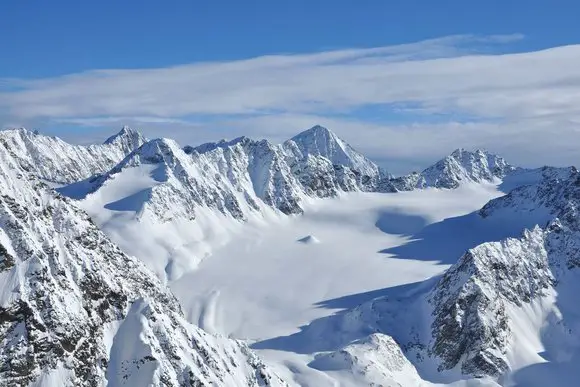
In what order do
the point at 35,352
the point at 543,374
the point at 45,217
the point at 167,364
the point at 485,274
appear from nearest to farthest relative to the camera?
the point at 35,352
the point at 167,364
the point at 45,217
the point at 543,374
the point at 485,274

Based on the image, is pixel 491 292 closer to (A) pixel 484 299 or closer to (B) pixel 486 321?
(A) pixel 484 299

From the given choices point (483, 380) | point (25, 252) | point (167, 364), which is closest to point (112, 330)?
point (167, 364)

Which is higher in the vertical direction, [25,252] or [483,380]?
[25,252]

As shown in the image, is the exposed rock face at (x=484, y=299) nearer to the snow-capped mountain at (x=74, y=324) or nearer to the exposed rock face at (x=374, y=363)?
the exposed rock face at (x=374, y=363)

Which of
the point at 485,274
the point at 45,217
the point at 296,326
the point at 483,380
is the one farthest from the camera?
the point at 296,326

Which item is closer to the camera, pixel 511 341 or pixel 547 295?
pixel 511 341

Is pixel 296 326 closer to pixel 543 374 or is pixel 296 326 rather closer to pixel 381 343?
pixel 381 343

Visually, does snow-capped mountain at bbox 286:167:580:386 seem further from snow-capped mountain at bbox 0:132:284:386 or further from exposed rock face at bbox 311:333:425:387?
snow-capped mountain at bbox 0:132:284:386

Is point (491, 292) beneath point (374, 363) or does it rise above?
above

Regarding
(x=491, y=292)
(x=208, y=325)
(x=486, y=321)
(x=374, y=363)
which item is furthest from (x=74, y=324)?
(x=208, y=325)
